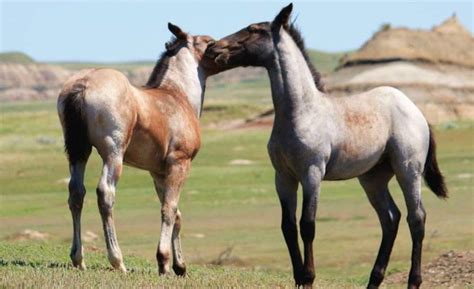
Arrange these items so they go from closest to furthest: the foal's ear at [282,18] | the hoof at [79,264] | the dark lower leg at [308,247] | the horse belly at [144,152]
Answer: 1. the dark lower leg at [308,247]
2. the foal's ear at [282,18]
3. the hoof at [79,264]
4. the horse belly at [144,152]

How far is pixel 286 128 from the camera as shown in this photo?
13.4 m

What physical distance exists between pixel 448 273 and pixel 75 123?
7.65 m

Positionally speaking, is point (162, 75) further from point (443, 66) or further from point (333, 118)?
point (443, 66)

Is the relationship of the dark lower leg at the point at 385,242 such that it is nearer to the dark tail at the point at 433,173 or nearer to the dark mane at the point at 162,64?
the dark tail at the point at 433,173

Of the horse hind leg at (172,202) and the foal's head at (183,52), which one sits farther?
the foal's head at (183,52)

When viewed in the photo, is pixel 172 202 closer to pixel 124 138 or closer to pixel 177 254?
pixel 177 254

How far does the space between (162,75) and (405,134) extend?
3.39 metres

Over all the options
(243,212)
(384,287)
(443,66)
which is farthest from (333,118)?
(443,66)

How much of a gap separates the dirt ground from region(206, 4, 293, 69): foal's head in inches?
236

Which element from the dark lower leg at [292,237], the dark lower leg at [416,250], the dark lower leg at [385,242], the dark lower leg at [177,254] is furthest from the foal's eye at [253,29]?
the dark lower leg at [416,250]

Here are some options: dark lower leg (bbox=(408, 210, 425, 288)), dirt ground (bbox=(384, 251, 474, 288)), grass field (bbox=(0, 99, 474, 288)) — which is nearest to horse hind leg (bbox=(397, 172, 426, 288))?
dark lower leg (bbox=(408, 210, 425, 288))

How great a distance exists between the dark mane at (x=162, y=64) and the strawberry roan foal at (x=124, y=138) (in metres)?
0.22

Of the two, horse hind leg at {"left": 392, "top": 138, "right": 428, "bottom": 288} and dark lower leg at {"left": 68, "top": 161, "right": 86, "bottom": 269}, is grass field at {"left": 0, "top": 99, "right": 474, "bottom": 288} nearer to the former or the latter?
dark lower leg at {"left": 68, "top": 161, "right": 86, "bottom": 269}

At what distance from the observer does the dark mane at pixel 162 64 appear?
16.0m
